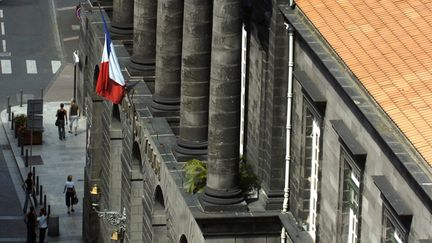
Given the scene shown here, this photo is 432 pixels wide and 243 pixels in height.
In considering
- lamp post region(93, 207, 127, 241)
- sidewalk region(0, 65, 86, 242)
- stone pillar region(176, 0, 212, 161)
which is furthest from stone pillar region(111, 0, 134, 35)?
stone pillar region(176, 0, 212, 161)

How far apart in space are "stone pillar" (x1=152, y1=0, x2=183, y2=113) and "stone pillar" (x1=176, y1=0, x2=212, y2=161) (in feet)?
17.6

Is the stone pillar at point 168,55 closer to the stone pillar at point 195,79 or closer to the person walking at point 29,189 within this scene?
the stone pillar at point 195,79

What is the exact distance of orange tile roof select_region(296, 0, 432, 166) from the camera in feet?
192

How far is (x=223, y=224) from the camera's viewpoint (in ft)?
233

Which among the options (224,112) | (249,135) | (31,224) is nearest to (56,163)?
(31,224)

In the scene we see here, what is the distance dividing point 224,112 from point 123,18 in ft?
81.3

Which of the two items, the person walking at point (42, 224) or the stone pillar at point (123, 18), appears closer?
the stone pillar at point (123, 18)

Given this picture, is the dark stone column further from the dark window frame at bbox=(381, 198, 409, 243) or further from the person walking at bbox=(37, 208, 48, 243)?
the person walking at bbox=(37, 208, 48, 243)

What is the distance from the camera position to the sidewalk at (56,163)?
105 m

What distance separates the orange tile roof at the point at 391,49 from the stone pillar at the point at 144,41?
68.7 feet

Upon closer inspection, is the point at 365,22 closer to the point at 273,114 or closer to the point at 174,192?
the point at 273,114

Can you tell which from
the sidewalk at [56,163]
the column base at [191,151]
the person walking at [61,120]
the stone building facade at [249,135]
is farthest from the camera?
the person walking at [61,120]

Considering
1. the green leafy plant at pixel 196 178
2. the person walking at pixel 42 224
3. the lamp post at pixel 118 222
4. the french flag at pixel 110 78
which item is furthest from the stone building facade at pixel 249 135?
the person walking at pixel 42 224

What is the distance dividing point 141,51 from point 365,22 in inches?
984
